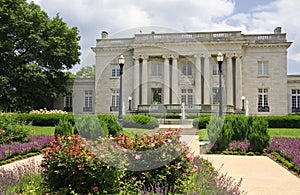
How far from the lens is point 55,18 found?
34844 mm

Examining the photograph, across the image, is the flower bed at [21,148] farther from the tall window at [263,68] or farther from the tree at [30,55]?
the tall window at [263,68]

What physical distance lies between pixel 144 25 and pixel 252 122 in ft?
25.9

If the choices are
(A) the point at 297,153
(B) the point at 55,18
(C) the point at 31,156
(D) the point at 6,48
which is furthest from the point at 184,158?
(B) the point at 55,18

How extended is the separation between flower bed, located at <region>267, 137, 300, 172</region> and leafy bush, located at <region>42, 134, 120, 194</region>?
6.02 meters

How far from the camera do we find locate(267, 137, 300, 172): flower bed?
9.34 m

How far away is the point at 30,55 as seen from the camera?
32.7 meters

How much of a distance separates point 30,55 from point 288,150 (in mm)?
28707

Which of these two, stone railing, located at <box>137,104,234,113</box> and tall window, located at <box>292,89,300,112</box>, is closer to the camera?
Result: stone railing, located at <box>137,104,234,113</box>

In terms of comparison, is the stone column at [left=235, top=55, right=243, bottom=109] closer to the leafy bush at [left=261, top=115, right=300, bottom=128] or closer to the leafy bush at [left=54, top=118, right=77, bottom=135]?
the leafy bush at [left=261, top=115, right=300, bottom=128]

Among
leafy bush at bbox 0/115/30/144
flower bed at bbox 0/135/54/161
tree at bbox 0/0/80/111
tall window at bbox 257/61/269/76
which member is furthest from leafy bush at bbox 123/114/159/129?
tall window at bbox 257/61/269/76

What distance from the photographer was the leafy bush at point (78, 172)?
5.02 meters

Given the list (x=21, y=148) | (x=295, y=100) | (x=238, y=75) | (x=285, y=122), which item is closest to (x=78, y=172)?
(x=21, y=148)

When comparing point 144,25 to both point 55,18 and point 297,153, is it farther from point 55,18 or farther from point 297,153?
point 55,18

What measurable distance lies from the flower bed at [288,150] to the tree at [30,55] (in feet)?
82.9
